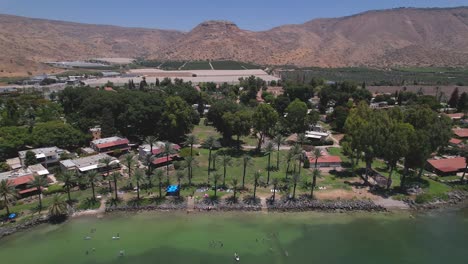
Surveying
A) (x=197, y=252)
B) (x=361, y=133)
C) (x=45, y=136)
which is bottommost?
(x=197, y=252)

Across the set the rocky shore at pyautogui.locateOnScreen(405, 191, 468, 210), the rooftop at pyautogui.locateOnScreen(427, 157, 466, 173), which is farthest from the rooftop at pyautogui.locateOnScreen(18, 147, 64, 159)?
the rooftop at pyautogui.locateOnScreen(427, 157, 466, 173)

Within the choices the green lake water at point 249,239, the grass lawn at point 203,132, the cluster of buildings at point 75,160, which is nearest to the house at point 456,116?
the green lake water at point 249,239

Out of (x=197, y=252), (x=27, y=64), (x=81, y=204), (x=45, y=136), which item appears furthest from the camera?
(x=27, y=64)

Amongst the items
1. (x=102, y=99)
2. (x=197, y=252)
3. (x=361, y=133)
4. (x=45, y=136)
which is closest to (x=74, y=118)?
(x=102, y=99)

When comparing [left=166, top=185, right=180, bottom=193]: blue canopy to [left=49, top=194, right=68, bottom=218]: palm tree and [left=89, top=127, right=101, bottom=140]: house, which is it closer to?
[left=49, top=194, right=68, bottom=218]: palm tree

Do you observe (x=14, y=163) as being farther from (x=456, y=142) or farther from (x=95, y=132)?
(x=456, y=142)

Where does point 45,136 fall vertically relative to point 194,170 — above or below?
above

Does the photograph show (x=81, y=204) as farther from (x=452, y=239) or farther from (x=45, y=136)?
(x=452, y=239)
